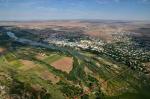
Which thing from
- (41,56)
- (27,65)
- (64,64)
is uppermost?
(27,65)

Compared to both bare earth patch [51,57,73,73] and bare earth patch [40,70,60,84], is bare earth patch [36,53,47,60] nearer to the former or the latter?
bare earth patch [51,57,73,73]

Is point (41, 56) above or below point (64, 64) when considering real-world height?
above

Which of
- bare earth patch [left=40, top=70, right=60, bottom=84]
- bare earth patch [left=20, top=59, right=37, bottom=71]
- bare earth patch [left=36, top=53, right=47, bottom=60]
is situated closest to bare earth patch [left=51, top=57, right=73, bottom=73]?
bare earth patch [left=40, top=70, right=60, bottom=84]

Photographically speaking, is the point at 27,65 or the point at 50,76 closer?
the point at 50,76

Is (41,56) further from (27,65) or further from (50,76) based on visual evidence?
(50,76)

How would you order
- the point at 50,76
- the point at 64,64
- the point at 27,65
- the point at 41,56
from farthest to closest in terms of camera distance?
the point at 41,56 → the point at 64,64 → the point at 27,65 → the point at 50,76

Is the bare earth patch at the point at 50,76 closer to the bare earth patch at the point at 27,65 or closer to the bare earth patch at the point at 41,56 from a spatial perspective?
the bare earth patch at the point at 27,65

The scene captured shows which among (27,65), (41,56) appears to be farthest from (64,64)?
(41,56)

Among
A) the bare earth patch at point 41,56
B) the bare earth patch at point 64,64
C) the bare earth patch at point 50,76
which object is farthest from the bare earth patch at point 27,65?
the bare earth patch at point 41,56

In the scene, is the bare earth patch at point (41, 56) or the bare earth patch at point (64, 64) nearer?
the bare earth patch at point (64, 64)

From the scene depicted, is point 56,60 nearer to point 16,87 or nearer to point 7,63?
point 7,63
